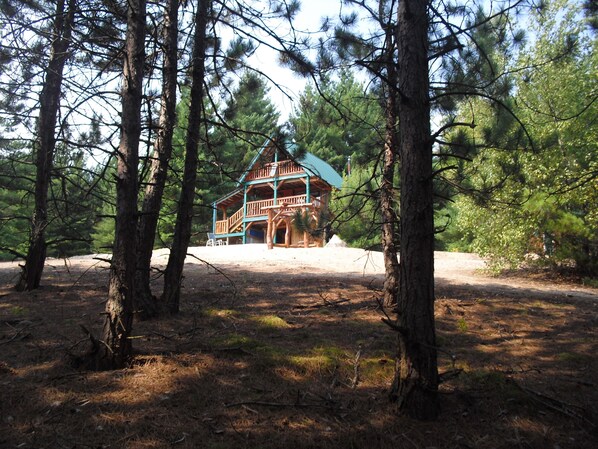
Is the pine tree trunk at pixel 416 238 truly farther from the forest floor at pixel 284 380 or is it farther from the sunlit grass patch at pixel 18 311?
the sunlit grass patch at pixel 18 311

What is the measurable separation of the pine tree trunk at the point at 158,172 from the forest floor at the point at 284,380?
1.24 ft

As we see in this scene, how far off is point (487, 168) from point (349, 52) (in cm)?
786

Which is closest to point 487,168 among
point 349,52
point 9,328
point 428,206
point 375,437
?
point 349,52

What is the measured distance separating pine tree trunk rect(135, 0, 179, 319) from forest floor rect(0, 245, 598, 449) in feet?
1.24

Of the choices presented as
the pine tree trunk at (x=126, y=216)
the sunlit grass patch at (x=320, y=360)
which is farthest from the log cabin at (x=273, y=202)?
the pine tree trunk at (x=126, y=216)

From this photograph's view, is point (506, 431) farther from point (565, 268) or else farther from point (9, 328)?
point (565, 268)

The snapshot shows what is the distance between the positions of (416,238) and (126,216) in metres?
2.35

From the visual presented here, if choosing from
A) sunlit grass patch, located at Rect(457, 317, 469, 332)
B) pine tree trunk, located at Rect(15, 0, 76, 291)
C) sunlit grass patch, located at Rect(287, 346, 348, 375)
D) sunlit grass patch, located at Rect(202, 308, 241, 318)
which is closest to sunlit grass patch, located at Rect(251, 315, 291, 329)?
sunlit grass patch, located at Rect(202, 308, 241, 318)

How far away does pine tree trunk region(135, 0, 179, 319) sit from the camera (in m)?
5.12

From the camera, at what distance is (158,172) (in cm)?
527

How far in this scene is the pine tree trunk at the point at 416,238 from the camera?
2.95m

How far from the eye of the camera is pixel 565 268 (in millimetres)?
11977

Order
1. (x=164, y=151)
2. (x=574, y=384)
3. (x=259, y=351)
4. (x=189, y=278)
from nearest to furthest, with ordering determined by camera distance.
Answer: (x=574, y=384) → (x=259, y=351) → (x=164, y=151) → (x=189, y=278)

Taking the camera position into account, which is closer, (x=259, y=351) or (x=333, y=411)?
(x=333, y=411)
